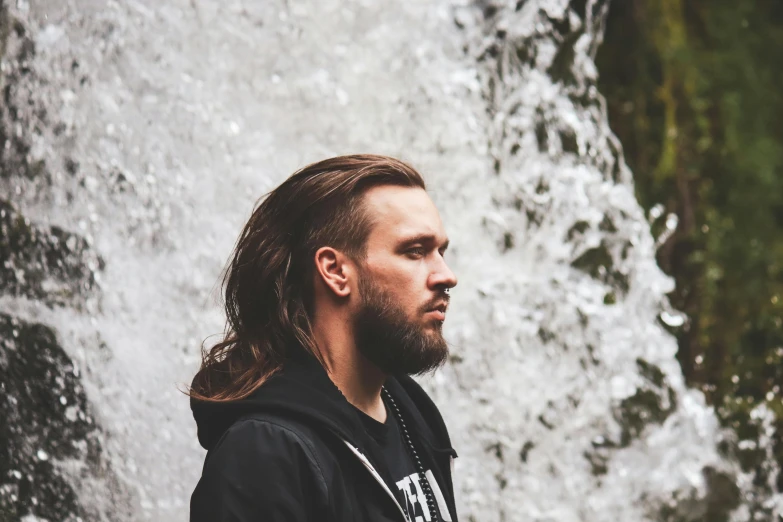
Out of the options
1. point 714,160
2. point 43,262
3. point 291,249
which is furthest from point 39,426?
point 714,160

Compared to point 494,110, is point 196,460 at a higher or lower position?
lower

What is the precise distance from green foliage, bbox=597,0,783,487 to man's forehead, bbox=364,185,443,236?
2.80 m

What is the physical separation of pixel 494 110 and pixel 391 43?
2.10ft

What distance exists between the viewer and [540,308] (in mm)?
4387

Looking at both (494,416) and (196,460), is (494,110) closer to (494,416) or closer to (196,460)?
(494,416)

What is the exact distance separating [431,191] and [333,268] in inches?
94.6

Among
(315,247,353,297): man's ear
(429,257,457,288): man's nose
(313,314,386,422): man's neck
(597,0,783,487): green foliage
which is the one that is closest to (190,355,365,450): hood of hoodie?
(313,314,386,422): man's neck

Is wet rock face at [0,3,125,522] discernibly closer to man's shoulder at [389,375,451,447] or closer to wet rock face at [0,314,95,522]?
wet rock face at [0,314,95,522]

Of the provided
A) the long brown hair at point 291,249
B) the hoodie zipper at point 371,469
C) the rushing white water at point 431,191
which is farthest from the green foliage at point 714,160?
the hoodie zipper at point 371,469

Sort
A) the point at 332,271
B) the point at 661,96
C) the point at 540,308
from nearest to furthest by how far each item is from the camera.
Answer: the point at 332,271 → the point at 540,308 → the point at 661,96

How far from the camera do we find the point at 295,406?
1.78m

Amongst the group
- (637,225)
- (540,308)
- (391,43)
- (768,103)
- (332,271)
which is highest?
(391,43)

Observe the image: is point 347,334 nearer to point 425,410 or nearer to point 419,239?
point 419,239

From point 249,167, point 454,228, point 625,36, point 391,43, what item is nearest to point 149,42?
point 249,167
